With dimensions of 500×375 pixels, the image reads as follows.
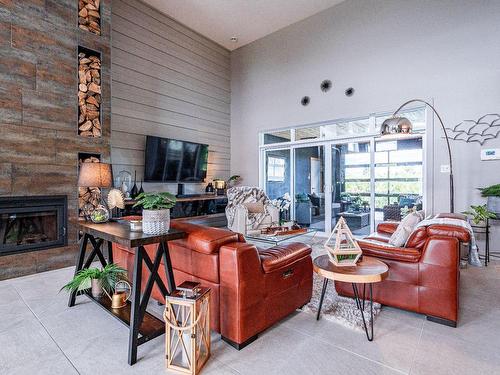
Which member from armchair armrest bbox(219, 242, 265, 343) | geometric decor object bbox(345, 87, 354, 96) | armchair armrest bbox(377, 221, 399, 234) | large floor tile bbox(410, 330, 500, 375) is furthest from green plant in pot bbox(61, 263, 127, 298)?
geometric decor object bbox(345, 87, 354, 96)

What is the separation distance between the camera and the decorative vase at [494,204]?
12.8 feet

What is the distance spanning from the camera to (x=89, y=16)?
4.05 m

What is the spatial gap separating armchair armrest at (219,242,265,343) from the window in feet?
16.5

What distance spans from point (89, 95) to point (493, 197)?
598cm

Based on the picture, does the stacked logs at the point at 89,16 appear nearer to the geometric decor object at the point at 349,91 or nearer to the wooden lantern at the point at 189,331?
the wooden lantern at the point at 189,331

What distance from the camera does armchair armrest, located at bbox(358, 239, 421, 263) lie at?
225cm

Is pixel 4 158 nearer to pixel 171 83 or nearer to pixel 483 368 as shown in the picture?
pixel 171 83

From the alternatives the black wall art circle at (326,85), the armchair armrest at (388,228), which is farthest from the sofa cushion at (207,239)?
the black wall art circle at (326,85)

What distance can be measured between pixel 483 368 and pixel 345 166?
4.42m

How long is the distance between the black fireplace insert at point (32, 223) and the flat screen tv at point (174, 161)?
1841 millimetres

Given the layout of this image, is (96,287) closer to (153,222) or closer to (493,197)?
(153,222)

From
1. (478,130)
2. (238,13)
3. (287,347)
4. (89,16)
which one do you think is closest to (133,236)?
(287,347)

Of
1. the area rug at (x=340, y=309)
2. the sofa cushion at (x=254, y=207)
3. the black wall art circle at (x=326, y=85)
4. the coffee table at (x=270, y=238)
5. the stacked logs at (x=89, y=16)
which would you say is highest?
the stacked logs at (x=89, y=16)

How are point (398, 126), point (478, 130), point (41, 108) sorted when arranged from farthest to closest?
point (478, 130)
point (41, 108)
point (398, 126)
